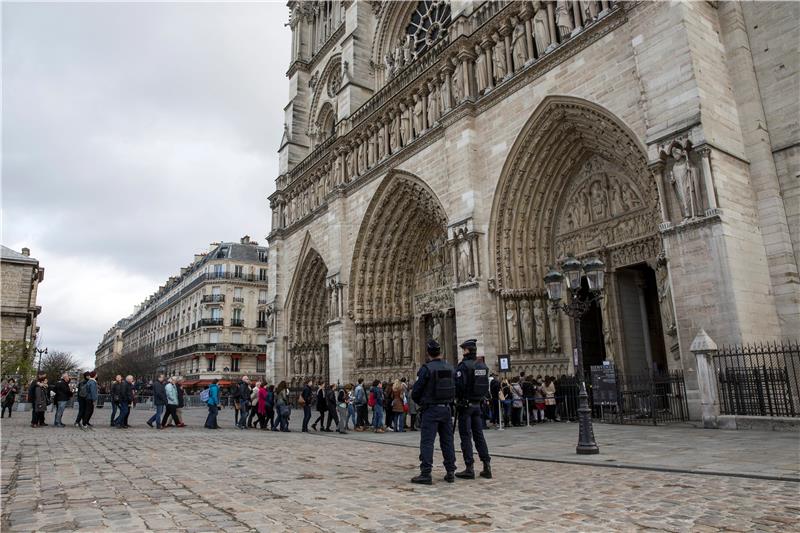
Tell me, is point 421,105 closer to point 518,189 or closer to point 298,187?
point 518,189

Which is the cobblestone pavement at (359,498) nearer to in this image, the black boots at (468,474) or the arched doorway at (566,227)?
the black boots at (468,474)

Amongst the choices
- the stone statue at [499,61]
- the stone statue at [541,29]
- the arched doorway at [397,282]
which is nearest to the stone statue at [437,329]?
the arched doorway at [397,282]

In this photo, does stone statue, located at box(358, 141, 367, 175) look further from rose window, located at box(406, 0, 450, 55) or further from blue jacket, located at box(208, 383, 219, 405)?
blue jacket, located at box(208, 383, 219, 405)

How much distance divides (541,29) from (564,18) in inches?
31.0

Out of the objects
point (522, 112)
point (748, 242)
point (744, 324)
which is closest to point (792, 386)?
point (744, 324)

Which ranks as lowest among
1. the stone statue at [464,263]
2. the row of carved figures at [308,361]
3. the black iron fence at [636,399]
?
the black iron fence at [636,399]

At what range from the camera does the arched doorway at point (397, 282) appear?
19.6 meters

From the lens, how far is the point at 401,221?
800 inches

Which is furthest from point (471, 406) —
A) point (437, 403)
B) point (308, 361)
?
point (308, 361)

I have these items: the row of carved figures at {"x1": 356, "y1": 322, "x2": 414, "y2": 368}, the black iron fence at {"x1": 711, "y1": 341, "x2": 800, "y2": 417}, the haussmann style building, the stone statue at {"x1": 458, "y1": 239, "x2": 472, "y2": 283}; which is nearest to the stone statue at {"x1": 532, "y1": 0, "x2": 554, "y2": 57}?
the stone statue at {"x1": 458, "y1": 239, "x2": 472, "y2": 283}

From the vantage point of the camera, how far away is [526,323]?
1450 centimetres

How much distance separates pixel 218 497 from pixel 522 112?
42.3 ft

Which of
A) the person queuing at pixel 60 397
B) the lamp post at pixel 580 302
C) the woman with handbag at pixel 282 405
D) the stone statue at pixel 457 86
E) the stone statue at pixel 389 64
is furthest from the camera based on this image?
the stone statue at pixel 389 64

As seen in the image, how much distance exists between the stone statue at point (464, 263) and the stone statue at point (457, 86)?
4546mm
